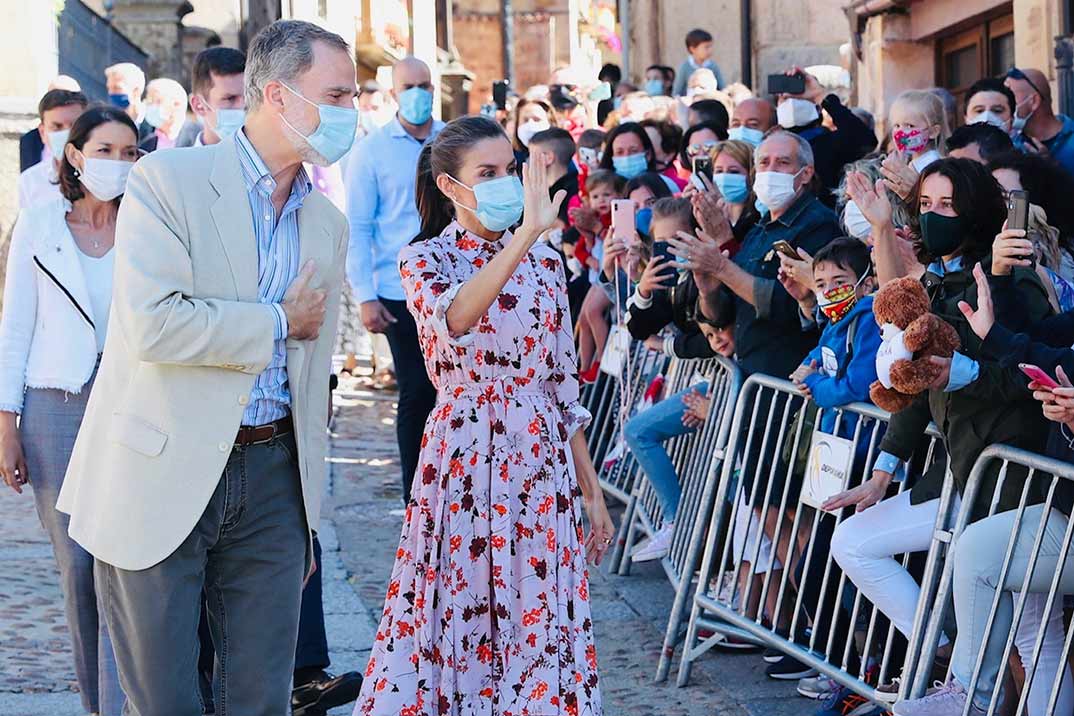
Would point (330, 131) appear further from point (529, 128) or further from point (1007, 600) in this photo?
point (529, 128)

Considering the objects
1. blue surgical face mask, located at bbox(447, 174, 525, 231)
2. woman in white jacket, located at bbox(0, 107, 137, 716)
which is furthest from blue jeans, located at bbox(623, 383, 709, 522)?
woman in white jacket, located at bbox(0, 107, 137, 716)

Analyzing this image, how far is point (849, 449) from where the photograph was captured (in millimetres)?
5539

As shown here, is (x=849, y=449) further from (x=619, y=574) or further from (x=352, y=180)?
(x=352, y=180)

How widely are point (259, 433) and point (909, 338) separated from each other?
5.82 feet

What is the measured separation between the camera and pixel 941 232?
512 centimetres

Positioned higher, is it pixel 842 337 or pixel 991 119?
pixel 991 119

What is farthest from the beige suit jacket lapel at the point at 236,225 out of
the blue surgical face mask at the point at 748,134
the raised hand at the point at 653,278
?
the blue surgical face mask at the point at 748,134

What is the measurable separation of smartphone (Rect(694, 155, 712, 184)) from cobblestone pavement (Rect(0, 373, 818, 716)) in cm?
193

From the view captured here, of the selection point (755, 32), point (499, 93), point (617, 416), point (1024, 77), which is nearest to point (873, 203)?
point (1024, 77)

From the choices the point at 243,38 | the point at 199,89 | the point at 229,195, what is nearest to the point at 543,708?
the point at 229,195

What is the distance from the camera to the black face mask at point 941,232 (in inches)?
201

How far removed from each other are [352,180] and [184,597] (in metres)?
4.95

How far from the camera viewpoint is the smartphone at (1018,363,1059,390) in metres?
4.36

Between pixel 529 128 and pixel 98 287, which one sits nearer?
pixel 98 287
